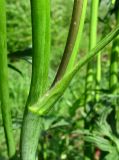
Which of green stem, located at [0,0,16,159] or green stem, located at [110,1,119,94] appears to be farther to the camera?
green stem, located at [110,1,119,94]

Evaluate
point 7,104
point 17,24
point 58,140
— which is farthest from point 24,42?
point 7,104

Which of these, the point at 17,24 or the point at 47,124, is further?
the point at 17,24

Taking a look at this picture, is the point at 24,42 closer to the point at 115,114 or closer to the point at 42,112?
the point at 115,114

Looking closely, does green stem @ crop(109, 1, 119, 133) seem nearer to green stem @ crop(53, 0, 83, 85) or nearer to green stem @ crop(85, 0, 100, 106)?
green stem @ crop(85, 0, 100, 106)

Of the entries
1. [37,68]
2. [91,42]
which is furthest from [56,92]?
[91,42]

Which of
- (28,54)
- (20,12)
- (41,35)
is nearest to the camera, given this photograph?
(41,35)

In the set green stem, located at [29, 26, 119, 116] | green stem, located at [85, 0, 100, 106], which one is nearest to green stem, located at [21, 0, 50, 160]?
green stem, located at [29, 26, 119, 116]

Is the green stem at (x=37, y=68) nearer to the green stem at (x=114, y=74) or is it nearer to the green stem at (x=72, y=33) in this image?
the green stem at (x=72, y=33)

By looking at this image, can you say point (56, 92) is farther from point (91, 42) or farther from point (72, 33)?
point (91, 42)
